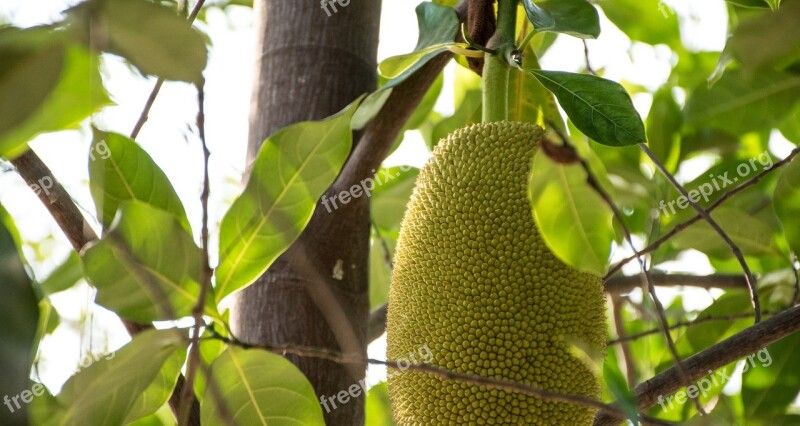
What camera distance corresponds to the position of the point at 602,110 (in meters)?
0.70

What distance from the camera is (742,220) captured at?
105 centimetres

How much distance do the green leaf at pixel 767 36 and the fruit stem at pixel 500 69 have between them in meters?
0.34

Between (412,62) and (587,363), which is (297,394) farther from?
(412,62)

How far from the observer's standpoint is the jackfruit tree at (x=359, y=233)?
0.45 metres

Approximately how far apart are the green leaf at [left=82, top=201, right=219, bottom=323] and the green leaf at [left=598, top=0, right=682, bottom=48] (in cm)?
66

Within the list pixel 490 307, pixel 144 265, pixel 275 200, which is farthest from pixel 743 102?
pixel 144 265

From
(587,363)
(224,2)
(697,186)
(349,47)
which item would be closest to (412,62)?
(349,47)

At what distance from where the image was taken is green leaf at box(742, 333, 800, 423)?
34.9 inches

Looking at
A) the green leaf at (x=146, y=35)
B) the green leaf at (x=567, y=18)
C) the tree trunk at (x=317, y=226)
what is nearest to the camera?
the green leaf at (x=146, y=35)

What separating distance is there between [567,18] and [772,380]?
17.5 inches

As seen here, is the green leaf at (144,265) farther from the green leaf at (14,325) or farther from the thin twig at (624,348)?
the thin twig at (624,348)

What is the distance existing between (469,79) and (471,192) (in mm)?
477

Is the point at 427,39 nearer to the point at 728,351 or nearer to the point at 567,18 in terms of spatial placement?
the point at 567,18

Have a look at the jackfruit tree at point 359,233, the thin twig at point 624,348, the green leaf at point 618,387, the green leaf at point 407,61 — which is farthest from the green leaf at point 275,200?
the thin twig at point 624,348
